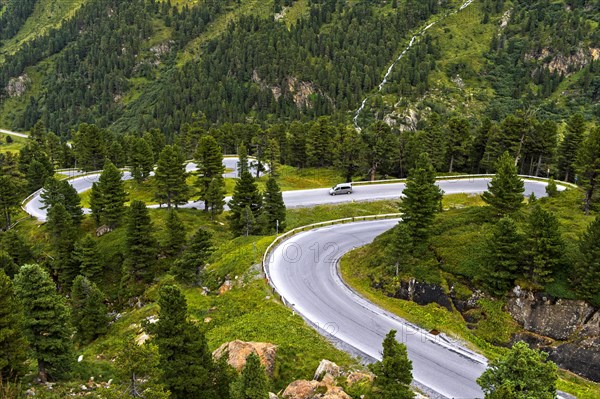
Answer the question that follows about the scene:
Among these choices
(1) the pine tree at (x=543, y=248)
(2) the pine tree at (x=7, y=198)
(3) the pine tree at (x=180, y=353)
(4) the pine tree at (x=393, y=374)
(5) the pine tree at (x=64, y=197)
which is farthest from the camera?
(2) the pine tree at (x=7, y=198)

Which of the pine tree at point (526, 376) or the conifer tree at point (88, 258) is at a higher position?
the pine tree at point (526, 376)

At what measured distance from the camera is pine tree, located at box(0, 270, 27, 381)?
23219 millimetres

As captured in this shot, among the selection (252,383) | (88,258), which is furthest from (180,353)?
(88,258)

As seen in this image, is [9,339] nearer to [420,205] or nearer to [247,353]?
[247,353]

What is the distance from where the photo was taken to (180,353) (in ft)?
78.6

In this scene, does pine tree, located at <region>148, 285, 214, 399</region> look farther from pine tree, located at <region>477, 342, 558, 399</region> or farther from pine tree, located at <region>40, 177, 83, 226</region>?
pine tree, located at <region>40, 177, 83, 226</region>

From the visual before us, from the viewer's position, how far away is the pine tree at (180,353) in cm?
2339

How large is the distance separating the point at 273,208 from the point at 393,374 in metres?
40.1

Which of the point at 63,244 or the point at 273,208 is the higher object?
the point at 273,208

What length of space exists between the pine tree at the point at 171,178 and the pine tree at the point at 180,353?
47.6 m

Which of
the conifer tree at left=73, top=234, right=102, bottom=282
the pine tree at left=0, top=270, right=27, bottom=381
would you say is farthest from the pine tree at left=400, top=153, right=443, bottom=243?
the conifer tree at left=73, top=234, right=102, bottom=282

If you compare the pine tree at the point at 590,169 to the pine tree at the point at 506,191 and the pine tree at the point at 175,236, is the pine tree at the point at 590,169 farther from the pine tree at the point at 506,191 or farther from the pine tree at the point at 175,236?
the pine tree at the point at 175,236

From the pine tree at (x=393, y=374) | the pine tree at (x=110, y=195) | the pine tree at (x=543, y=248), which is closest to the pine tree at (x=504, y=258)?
the pine tree at (x=543, y=248)

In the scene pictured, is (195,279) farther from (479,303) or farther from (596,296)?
(596,296)
